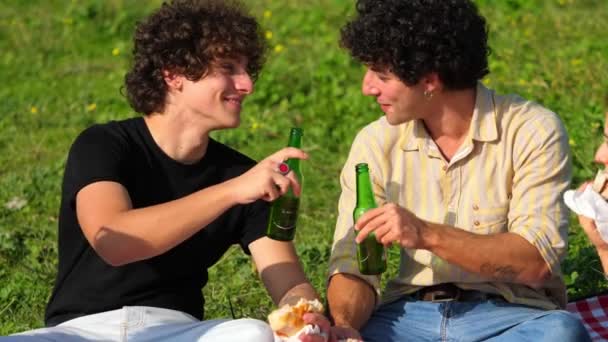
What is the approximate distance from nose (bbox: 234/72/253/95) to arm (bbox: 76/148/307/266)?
458 mm

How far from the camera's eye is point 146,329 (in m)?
4.35

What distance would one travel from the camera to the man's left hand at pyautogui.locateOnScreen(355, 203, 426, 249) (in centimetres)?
412

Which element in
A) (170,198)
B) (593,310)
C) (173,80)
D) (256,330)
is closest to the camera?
(256,330)

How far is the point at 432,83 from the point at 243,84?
0.67m

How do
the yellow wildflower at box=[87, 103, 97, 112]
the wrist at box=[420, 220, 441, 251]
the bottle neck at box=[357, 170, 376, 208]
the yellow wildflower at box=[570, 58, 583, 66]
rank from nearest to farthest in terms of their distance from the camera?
the wrist at box=[420, 220, 441, 251], the bottle neck at box=[357, 170, 376, 208], the yellow wildflower at box=[570, 58, 583, 66], the yellow wildflower at box=[87, 103, 97, 112]

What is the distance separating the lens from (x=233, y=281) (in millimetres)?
6199

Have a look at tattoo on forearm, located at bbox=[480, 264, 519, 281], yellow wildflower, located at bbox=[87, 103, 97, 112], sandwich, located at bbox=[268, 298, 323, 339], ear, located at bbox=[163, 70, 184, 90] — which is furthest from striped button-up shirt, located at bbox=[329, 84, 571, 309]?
yellow wildflower, located at bbox=[87, 103, 97, 112]

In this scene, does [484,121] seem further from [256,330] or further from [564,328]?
[256,330]

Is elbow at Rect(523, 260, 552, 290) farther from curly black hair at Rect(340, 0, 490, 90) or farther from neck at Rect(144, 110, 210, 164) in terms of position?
neck at Rect(144, 110, 210, 164)

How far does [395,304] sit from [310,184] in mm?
2963

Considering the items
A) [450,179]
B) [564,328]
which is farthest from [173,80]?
[564,328]

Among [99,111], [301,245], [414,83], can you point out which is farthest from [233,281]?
[99,111]

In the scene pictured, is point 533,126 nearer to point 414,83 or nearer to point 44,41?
point 414,83

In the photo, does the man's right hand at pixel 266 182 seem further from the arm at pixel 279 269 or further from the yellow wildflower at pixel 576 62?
the yellow wildflower at pixel 576 62
